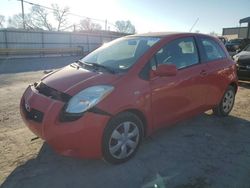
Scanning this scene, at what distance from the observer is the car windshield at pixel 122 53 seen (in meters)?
3.93

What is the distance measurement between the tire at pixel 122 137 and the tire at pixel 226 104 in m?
2.50

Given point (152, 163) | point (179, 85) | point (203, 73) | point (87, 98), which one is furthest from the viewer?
point (203, 73)

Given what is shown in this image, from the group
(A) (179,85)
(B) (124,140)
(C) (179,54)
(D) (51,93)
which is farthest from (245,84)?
(D) (51,93)

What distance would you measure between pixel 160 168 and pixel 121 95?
Answer: 1.08m

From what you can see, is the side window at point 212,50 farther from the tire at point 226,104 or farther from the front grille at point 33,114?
the front grille at point 33,114

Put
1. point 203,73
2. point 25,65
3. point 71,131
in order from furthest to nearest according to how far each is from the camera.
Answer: point 25,65 < point 203,73 < point 71,131

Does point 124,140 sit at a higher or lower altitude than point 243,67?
lower

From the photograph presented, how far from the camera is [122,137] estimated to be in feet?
11.7

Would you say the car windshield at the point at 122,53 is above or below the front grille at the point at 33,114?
above

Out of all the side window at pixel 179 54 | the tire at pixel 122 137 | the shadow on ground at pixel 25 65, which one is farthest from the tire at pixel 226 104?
the shadow on ground at pixel 25 65

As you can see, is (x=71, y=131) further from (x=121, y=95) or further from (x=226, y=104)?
(x=226, y=104)

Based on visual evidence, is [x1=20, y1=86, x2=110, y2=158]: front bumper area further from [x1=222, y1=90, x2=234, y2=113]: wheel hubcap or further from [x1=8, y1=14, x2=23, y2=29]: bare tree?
[x1=8, y1=14, x2=23, y2=29]: bare tree

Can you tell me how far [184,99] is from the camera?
14.5 feet

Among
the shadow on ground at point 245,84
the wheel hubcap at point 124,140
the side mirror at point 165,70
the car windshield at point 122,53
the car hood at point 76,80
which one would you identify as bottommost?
the shadow on ground at point 245,84
